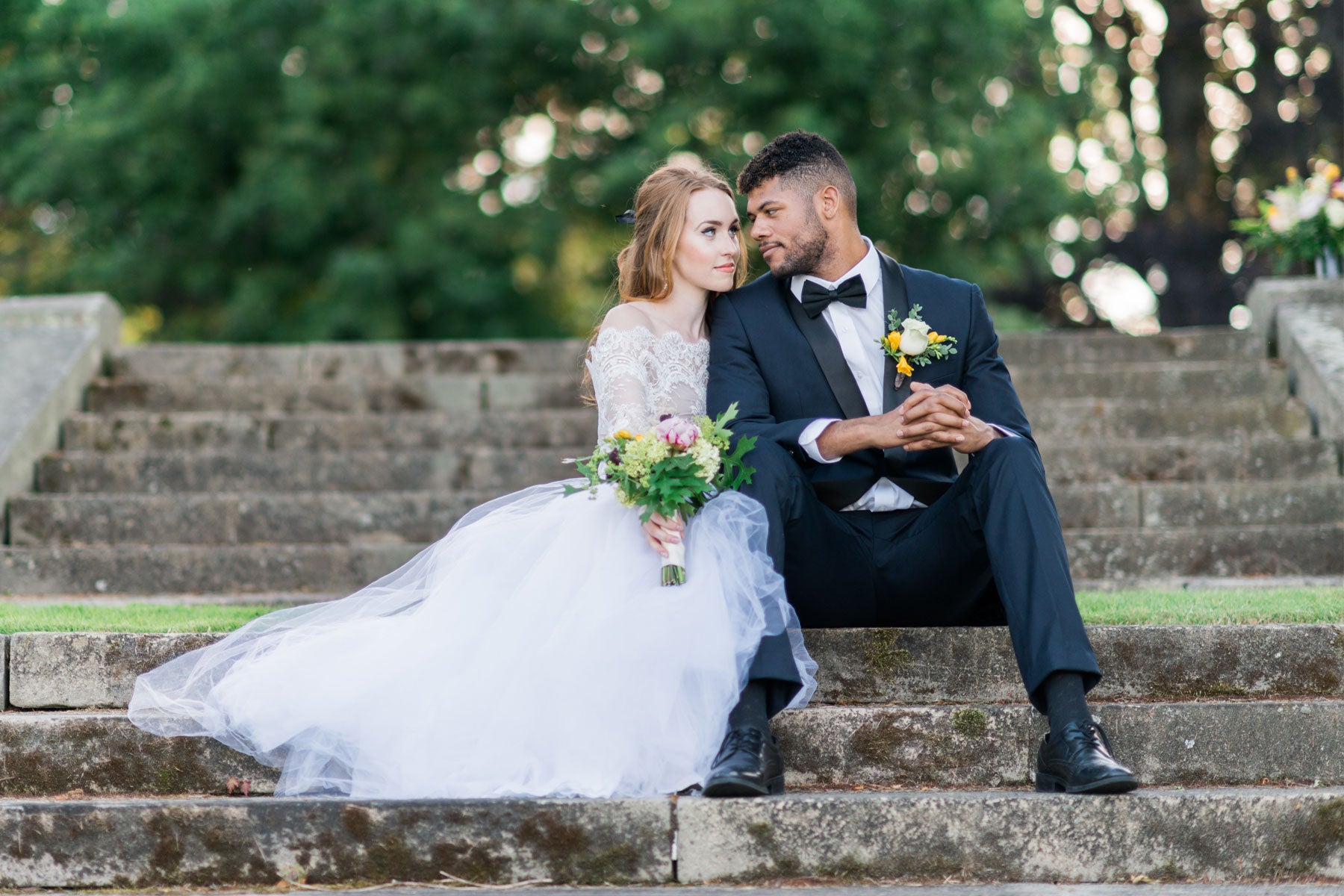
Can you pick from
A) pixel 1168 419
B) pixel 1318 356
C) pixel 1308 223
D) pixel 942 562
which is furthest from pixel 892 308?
pixel 1308 223

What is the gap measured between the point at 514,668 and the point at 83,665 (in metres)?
1.36

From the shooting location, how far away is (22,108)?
11.8 meters

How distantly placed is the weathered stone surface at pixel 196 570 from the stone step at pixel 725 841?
8.15 ft

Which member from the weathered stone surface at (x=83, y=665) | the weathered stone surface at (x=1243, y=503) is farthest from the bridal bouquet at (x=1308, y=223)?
the weathered stone surface at (x=83, y=665)

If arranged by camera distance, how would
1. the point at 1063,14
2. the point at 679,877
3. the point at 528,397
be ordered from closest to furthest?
the point at 679,877 → the point at 528,397 → the point at 1063,14

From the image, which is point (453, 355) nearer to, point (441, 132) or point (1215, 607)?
point (1215, 607)

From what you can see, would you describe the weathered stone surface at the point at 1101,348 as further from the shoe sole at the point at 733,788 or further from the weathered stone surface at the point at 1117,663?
the shoe sole at the point at 733,788

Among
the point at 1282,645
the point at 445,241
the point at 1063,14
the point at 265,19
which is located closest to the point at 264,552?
the point at 1282,645

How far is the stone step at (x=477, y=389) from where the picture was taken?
275 inches

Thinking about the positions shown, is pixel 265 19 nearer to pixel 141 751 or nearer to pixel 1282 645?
pixel 141 751

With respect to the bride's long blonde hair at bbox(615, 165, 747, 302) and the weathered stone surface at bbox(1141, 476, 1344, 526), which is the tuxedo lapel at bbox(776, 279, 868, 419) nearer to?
the bride's long blonde hair at bbox(615, 165, 747, 302)

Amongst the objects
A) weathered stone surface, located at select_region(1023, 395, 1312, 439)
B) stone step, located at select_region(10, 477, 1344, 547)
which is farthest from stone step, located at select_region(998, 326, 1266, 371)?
stone step, located at select_region(10, 477, 1344, 547)

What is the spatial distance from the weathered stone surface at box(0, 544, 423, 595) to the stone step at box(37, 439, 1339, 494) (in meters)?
0.79

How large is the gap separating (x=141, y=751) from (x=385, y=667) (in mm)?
686
